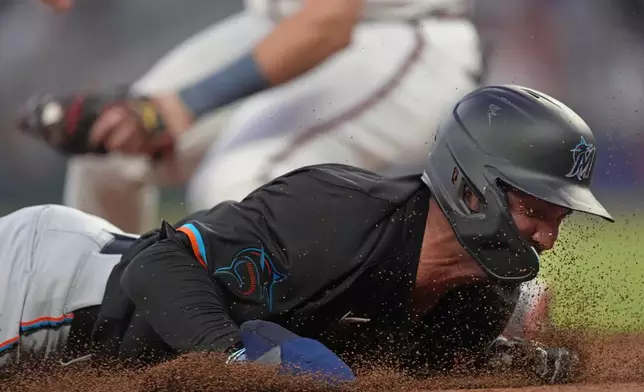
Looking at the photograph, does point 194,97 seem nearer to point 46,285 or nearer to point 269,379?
point 46,285

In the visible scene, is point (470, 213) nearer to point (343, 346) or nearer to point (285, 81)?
point (343, 346)

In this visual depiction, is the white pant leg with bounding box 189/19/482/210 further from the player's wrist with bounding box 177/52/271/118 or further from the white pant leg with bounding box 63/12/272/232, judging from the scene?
the white pant leg with bounding box 63/12/272/232

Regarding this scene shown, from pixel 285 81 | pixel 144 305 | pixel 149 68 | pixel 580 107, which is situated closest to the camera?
pixel 144 305

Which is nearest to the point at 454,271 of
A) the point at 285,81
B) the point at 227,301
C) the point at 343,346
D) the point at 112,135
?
the point at 343,346

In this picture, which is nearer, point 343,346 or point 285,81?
point 343,346

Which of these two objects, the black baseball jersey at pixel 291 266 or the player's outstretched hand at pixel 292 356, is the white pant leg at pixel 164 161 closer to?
the black baseball jersey at pixel 291 266

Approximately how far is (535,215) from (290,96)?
389 cm

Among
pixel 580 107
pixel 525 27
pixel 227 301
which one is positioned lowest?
pixel 580 107

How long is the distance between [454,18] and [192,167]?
1.92m

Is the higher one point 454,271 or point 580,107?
point 454,271

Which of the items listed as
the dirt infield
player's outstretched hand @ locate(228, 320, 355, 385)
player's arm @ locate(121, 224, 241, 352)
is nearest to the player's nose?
the dirt infield

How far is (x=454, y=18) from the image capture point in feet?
22.7

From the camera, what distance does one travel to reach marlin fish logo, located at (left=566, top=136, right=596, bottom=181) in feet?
9.78

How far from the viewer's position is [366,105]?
652 centimetres
